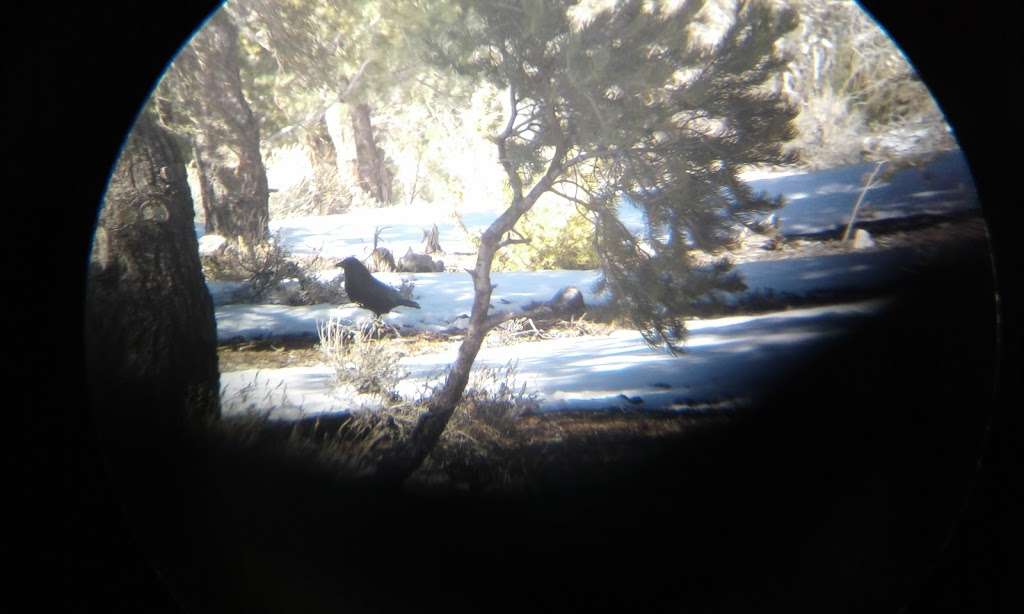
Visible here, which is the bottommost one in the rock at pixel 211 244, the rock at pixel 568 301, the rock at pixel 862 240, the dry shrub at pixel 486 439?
the dry shrub at pixel 486 439

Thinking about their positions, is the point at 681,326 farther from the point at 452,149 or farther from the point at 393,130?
the point at 393,130

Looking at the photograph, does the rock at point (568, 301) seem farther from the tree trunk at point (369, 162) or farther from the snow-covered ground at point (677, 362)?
the tree trunk at point (369, 162)

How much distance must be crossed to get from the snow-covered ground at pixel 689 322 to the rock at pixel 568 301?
2 centimetres

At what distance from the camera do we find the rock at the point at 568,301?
185cm

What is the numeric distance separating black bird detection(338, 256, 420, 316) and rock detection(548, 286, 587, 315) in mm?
415

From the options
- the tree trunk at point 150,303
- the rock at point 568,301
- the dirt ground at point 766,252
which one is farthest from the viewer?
the tree trunk at point 150,303

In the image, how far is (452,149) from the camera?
6.39 ft

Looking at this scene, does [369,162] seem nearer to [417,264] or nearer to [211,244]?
[417,264]

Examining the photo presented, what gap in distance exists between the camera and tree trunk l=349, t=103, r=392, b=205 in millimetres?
1992

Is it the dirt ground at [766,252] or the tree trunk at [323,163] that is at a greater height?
the tree trunk at [323,163]

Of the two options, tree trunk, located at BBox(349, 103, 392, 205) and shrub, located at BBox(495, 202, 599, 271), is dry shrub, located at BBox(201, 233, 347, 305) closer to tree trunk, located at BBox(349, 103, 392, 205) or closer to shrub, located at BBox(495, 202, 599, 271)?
tree trunk, located at BBox(349, 103, 392, 205)

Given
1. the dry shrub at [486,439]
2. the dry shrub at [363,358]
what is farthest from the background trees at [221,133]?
the dry shrub at [486,439]

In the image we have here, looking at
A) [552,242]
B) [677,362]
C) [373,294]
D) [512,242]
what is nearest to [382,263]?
[373,294]

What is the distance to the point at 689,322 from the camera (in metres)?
1.82
